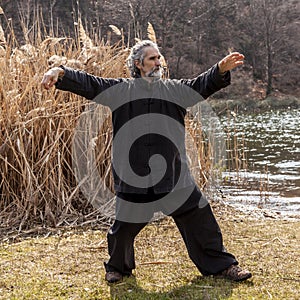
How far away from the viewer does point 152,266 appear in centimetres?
356

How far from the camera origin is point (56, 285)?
10.6ft

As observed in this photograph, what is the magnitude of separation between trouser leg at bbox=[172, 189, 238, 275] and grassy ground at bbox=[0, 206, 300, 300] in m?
0.09

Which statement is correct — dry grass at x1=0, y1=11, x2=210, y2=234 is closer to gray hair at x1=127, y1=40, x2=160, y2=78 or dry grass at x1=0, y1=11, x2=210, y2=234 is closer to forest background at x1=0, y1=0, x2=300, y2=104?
gray hair at x1=127, y1=40, x2=160, y2=78

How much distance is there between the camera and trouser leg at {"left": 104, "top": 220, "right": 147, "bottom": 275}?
3211 mm

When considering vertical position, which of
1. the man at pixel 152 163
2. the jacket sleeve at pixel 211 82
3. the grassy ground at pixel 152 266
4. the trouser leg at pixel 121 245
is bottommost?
the grassy ground at pixel 152 266

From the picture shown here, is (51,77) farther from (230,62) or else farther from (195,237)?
(195,237)

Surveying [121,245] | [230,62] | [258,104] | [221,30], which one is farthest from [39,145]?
[221,30]

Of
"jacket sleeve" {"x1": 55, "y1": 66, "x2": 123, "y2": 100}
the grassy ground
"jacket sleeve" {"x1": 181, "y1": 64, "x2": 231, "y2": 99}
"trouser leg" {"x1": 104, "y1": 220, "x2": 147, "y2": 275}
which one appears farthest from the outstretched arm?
the grassy ground

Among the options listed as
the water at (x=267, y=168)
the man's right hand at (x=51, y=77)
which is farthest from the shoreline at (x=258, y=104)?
the man's right hand at (x=51, y=77)

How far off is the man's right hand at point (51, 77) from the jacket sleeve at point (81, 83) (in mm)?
33

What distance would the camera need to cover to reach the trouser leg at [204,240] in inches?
126

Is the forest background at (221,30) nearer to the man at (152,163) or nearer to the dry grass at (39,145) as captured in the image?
the dry grass at (39,145)

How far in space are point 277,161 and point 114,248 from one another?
6.90 meters

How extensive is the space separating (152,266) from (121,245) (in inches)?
16.5
